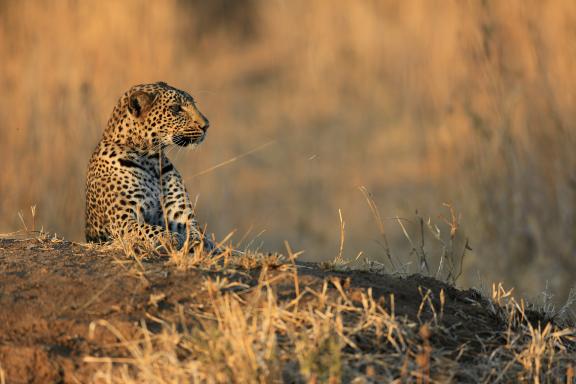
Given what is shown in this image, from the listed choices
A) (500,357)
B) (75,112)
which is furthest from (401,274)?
(75,112)

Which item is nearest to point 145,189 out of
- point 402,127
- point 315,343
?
point 315,343

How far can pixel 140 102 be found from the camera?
6.82 metres

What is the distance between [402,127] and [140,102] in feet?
24.7

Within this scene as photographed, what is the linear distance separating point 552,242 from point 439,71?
5.67 feet

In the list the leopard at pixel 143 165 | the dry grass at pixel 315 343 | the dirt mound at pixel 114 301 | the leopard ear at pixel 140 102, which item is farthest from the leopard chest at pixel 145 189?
the dry grass at pixel 315 343

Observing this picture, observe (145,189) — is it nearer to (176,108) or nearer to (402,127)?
(176,108)

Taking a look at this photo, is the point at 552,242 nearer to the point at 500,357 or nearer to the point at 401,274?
the point at 401,274

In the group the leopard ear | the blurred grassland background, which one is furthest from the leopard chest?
the blurred grassland background

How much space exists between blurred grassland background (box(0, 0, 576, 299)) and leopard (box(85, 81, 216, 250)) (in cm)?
38

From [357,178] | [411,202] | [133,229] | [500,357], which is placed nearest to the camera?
[500,357]

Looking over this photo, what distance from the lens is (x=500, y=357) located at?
4.80 metres

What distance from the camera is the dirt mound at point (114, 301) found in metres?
4.47

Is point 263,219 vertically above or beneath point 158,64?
beneath

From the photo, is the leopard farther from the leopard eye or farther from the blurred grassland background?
the blurred grassland background
